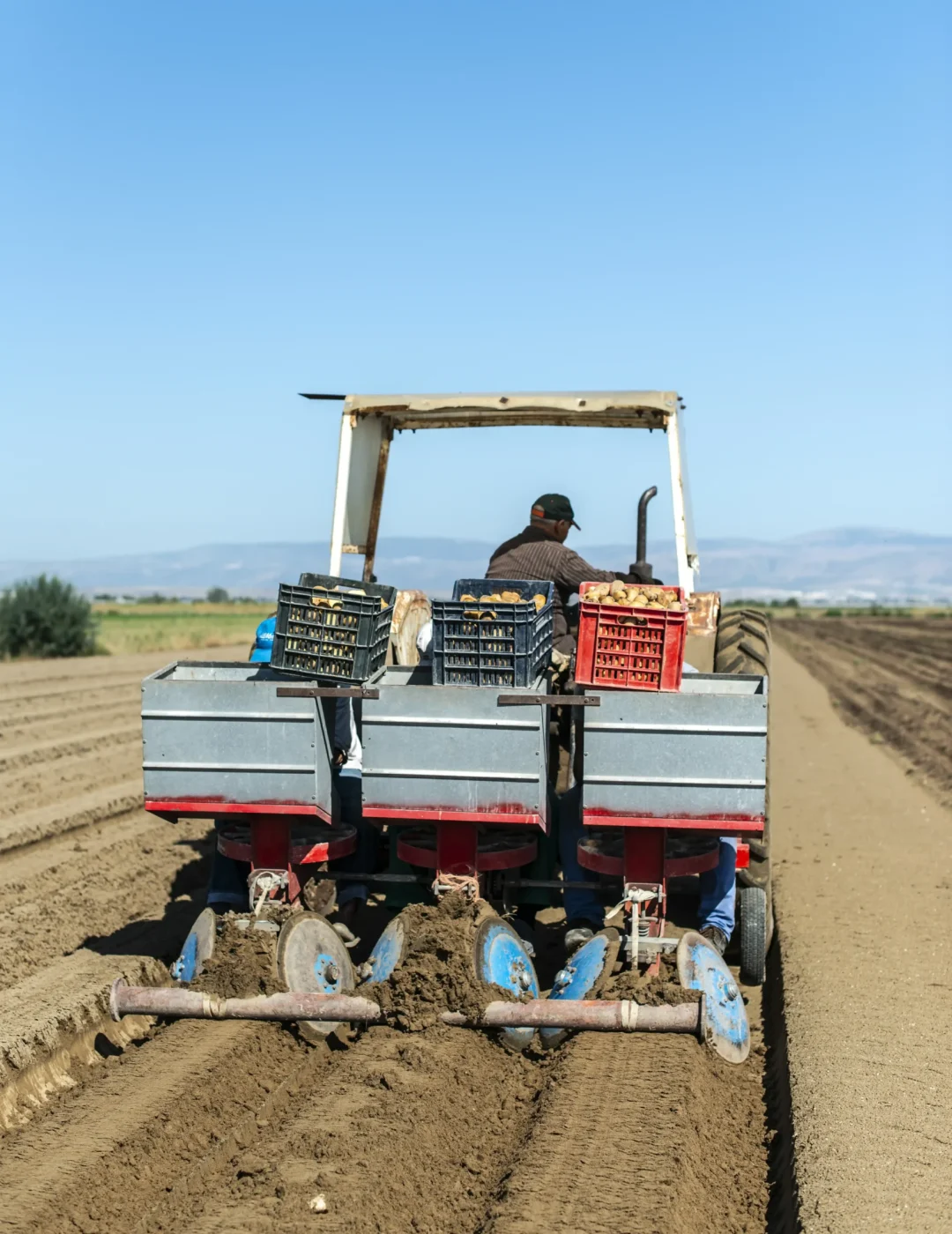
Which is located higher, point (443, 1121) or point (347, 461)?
point (347, 461)

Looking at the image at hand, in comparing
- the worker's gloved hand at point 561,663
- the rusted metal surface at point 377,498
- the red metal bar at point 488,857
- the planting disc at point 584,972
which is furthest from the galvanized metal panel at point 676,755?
the rusted metal surface at point 377,498

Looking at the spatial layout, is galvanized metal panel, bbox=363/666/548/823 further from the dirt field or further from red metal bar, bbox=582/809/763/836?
the dirt field

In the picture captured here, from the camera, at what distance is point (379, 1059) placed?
17.6 feet

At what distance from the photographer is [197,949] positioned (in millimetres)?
5848

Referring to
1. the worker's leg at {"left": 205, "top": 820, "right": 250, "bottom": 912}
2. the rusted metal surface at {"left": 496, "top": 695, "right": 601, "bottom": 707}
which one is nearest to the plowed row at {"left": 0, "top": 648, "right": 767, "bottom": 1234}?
the worker's leg at {"left": 205, "top": 820, "right": 250, "bottom": 912}

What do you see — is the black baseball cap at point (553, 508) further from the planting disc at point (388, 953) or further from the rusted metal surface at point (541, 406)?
the planting disc at point (388, 953)

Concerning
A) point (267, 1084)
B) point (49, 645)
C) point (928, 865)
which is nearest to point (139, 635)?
point (49, 645)

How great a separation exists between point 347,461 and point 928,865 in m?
5.25

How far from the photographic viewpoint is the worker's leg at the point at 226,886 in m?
6.79

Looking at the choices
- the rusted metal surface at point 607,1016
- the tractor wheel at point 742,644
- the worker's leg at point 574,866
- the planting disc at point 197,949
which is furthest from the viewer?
the tractor wheel at point 742,644

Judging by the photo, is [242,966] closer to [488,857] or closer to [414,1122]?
[414,1122]

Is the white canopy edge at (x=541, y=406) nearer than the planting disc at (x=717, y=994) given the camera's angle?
No

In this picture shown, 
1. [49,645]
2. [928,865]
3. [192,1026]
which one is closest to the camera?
[192,1026]

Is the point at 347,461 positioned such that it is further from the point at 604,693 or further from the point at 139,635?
the point at 139,635
